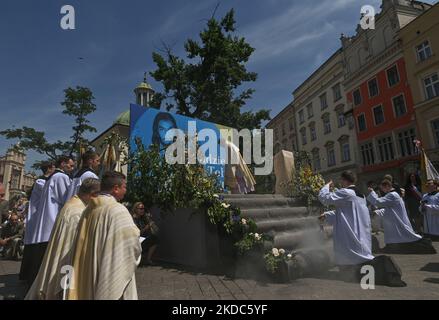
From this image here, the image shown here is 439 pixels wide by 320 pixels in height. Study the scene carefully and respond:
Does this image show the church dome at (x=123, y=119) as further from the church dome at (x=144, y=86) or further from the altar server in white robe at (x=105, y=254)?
the altar server in white robe at (x=105, y=254)

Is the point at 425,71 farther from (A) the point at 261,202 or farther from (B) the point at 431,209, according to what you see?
(A) the point at 261,202

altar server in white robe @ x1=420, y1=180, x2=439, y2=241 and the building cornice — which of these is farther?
the building cornice

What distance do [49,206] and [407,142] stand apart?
26.6 m

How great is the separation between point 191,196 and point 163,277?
182cm

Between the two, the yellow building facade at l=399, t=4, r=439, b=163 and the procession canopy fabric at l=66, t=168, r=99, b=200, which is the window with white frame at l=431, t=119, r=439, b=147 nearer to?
the yellow building facade at l=399, t=4, r=439, b=163

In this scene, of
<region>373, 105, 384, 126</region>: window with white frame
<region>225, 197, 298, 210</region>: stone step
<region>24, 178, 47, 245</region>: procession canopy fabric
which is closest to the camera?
<region>24, 178, 47, 245</region>: procession canopy fabric

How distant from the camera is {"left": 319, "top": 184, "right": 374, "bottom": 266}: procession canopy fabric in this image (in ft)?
16.8

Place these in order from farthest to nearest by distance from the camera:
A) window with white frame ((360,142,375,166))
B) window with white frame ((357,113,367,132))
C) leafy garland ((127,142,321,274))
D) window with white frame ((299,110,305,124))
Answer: window with white frame ((299,110,305,124)) → window with white frame ((357,113,367,132)) → window with white frame ((360,142,375,166)) → leafy garland ((127,142,321,274))

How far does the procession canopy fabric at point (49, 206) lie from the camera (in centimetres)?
504

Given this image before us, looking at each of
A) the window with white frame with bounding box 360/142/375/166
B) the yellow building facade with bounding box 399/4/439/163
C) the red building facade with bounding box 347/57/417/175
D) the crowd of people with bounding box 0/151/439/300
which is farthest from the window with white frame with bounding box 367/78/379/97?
the crowd of people with bounding box 0/151/439/300

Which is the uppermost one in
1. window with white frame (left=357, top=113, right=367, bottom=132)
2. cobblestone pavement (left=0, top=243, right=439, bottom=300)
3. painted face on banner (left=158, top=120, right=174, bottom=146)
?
window with white frame (left=357, top=113, right=367, bottom=132)

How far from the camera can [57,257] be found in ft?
11.4

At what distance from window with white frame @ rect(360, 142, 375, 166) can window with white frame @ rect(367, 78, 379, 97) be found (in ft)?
15.2

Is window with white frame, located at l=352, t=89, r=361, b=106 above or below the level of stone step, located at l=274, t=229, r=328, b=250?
above
